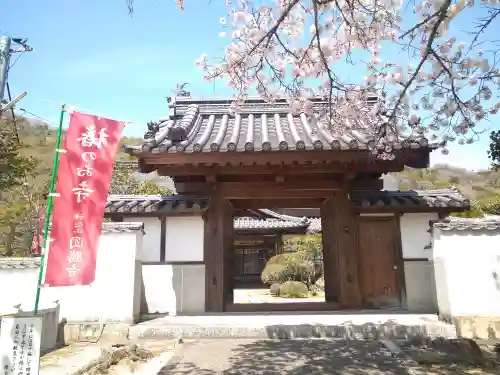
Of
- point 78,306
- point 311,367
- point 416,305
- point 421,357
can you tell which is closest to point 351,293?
point 416,305

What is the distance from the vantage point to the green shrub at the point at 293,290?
17609mm

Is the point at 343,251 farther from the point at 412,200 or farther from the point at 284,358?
the point at 284,358

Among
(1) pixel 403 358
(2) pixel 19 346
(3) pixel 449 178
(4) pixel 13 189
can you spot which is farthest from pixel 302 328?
(3) pixel 449 178

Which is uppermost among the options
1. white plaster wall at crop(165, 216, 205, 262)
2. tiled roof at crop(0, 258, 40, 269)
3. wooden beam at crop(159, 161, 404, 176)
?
wooden beam at crop(159, 161, 404, 176)

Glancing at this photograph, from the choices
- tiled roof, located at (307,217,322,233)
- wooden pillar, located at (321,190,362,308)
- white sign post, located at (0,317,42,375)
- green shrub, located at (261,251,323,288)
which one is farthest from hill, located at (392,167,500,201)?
white sign post, located at (0,317,42,375)

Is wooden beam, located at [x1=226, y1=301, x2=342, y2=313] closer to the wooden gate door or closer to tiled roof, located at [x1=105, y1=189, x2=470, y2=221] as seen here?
the wooden gate door

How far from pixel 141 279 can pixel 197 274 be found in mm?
1180

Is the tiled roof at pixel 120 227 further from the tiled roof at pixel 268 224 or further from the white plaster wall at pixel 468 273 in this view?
the tiled roof at pixel 268 224

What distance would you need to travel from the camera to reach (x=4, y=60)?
7.68 m

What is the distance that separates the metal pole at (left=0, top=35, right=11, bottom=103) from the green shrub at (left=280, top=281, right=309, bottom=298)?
13.9 metres

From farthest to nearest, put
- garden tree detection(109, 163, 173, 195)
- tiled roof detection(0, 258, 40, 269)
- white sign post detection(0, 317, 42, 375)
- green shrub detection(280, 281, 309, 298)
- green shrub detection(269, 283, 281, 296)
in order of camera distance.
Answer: garden tree detection(109, 163, 173, 195) < green shrub detection(269, 283, 281, 296) < green shrub detection(280, 281, 309, 298) < tiled roof detection(0, 258, 40, 269) < white sign post detection(0, 317, 42, 375)

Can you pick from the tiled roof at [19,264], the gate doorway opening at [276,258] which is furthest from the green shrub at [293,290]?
the tiled roof at [19,264]

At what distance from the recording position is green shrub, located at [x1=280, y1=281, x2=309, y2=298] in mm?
17609

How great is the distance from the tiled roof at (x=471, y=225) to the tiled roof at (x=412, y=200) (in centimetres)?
122
